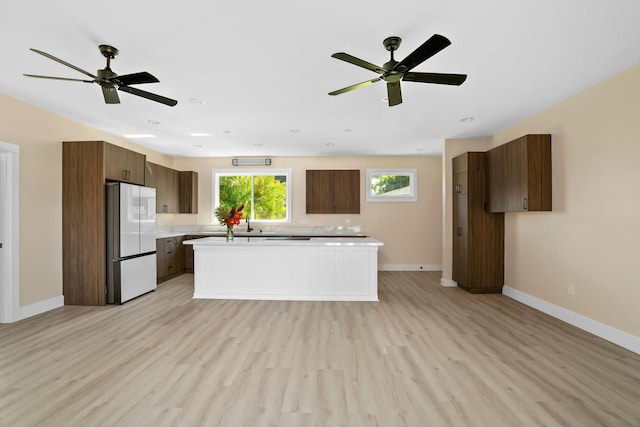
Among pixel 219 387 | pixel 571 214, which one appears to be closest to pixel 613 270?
pixel 571 214

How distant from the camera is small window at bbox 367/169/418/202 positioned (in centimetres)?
718

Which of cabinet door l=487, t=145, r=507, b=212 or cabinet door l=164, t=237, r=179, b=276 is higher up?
cabinet door l=487, t=145, r=507, b=212

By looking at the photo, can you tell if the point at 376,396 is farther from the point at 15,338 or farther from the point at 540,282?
the point at 15,338

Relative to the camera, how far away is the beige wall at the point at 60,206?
3.80 meters

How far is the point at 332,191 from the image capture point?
279 inches

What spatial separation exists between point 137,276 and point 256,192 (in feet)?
10.5

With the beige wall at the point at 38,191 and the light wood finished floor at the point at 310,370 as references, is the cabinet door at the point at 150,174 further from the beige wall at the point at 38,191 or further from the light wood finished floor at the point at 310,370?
the light wood finished floor at the point at 310,370

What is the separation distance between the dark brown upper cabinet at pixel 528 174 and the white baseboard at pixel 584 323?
125 centimetres

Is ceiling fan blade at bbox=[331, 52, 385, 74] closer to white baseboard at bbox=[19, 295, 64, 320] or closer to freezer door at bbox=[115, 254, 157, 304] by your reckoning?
freezer door at bbox=[115, 254, 157, 304]

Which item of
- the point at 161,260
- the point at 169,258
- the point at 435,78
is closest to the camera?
the point at 435,78

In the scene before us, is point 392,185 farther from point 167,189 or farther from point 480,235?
point 167,189

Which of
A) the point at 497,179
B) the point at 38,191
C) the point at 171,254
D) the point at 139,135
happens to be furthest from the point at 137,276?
the point at 497,179

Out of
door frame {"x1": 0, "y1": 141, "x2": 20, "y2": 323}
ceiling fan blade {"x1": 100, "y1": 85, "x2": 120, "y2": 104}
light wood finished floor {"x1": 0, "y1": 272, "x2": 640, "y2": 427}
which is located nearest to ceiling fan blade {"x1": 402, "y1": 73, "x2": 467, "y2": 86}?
light wood finished floor {"x1": 0, "y1": 272, "x2": 640, "y2": 427}

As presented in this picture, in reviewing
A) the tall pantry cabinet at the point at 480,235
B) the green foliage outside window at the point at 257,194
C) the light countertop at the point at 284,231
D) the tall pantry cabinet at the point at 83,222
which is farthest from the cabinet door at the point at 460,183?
the tall pantry cabinet at the point at 83,222
